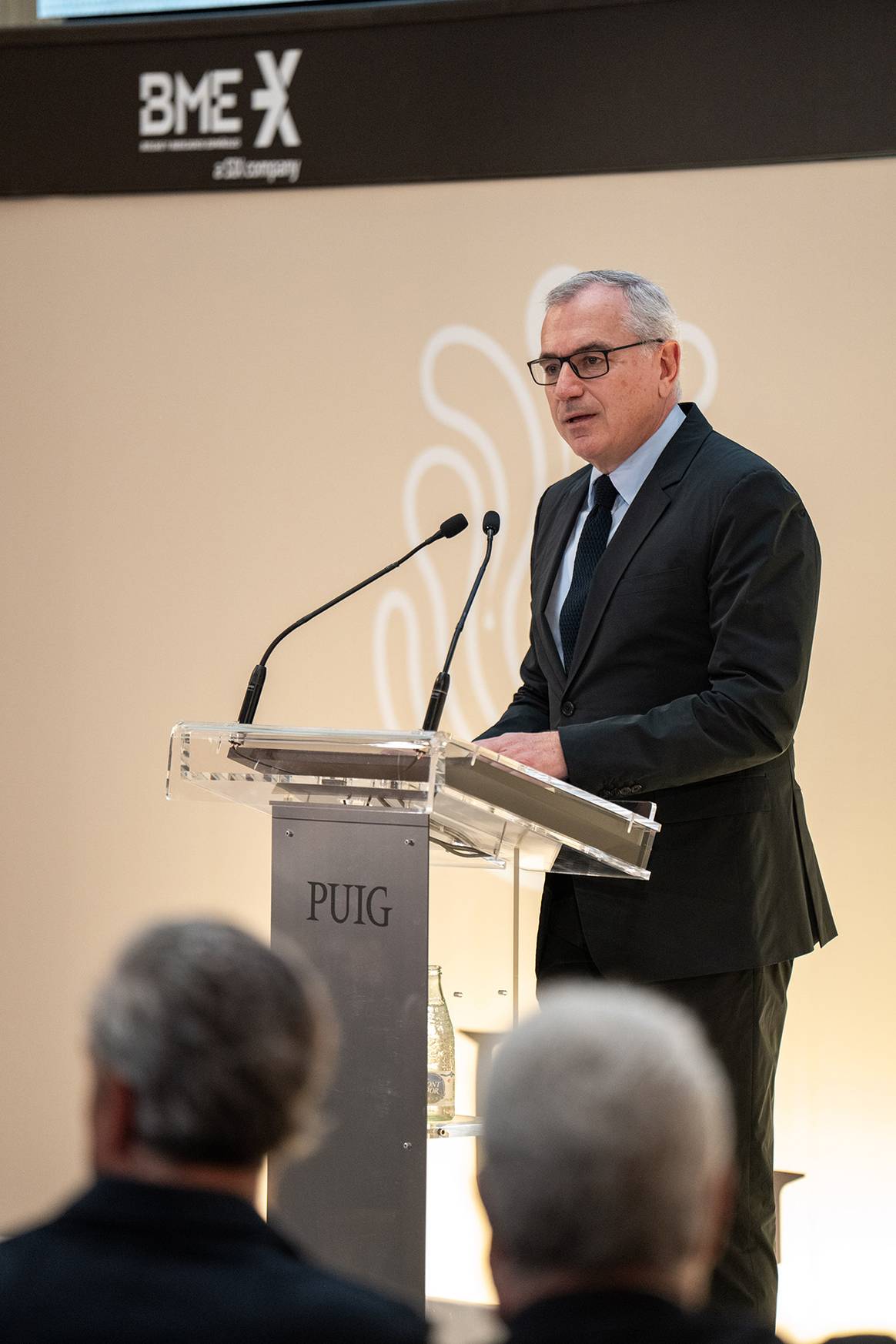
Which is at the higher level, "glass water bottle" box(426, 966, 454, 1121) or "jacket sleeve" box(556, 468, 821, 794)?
"jacket sleeve" box(556, 468, 821, 794)

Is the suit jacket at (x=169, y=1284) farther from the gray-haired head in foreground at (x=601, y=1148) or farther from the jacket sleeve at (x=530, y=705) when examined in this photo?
the jacket sleeve at (x=530, y=705)

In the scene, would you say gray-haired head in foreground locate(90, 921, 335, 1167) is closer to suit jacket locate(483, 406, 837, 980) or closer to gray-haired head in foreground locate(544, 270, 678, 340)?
suit jacket locate(483, 406, 837, 980)

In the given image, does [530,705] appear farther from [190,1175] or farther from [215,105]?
[215,105]

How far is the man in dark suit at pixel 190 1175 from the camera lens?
3.05 feet

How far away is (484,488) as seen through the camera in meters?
3.86

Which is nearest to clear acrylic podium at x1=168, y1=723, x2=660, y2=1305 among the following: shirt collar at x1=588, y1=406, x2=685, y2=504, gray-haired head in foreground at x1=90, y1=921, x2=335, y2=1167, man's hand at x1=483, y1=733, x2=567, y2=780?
man's hand at x1=483, y1=733, x2=567, y2=780

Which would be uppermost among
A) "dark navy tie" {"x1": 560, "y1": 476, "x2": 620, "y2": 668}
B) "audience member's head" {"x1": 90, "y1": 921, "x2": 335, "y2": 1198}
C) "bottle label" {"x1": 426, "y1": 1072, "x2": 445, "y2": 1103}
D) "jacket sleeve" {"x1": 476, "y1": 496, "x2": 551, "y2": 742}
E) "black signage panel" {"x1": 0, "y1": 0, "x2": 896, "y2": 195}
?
"black signage panel" {"x1": 0, "y1": 0, "x2": 896, "y2": 195}

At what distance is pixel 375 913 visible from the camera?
207 cm

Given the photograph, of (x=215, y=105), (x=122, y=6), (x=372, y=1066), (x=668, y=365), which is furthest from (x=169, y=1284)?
(x=122, y=6)

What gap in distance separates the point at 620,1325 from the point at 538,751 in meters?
1.41

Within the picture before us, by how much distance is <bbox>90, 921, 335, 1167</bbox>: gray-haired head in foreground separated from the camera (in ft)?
3.23

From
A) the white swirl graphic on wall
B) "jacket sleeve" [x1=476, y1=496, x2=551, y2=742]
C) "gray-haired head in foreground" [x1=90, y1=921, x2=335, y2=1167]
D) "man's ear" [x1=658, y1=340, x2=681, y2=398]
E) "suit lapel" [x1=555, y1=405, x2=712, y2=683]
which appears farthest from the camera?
the white swirl graphic on wall

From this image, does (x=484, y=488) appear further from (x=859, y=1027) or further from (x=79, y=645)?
(x=859, y=1027)

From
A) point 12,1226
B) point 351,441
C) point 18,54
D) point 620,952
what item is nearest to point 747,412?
point 351,441
